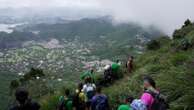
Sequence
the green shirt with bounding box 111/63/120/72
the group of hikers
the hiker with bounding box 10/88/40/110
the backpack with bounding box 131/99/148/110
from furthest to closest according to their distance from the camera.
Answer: the green shirt with bounding box 111/63/120/72, the backpack with bounding box 131/99/148/110, the group of hikers, the hiker with bounding box 10/88/40/110

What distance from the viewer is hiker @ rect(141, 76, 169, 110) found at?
306 inches

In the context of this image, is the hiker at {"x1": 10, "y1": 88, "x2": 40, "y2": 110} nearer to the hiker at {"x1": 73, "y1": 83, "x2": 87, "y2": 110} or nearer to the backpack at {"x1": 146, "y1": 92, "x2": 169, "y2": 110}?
the backpack at {"x1": 146, "y1": 92, "x2": 169, "y2": 110}

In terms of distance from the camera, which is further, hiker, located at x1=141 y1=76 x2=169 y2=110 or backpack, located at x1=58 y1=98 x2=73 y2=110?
backpack, located at x1=58 y1=98 x2=73 y2=110

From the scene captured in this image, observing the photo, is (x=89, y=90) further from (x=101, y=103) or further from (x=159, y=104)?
(x=159, y=104)

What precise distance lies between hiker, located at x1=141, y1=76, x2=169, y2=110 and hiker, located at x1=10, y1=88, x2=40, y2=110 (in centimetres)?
205

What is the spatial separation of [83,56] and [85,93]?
17852 centimetres

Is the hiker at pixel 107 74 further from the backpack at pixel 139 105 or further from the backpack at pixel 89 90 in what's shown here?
the backpack at pixel 139 105

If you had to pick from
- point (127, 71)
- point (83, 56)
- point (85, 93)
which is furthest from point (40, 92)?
point (83, 56)

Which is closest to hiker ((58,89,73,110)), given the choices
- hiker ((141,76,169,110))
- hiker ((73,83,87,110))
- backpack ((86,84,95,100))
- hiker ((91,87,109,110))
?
hiker ((73,83,87,110))

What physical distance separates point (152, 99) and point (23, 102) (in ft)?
7.71

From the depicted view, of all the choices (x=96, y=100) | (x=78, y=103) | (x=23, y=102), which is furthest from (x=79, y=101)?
(x=23, y=102)

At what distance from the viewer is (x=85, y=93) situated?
12945mm

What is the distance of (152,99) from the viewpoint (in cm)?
790

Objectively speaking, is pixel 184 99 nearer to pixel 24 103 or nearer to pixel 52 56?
pixel 24 103
